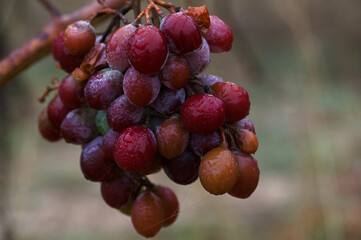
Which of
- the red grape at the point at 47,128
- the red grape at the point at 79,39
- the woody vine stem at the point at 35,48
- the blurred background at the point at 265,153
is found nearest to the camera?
the red grape at the point at 79,39

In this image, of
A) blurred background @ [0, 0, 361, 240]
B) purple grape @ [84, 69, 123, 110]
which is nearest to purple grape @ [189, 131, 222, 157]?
purple grape @ [84, 69, 123, 110]

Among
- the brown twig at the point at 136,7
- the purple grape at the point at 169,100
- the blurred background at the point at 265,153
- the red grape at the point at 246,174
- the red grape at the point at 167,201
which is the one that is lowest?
the blurred background at the point at 265,153

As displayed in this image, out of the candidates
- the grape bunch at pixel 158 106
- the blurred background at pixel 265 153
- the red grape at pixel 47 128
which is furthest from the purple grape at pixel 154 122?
the blurred background at pixel 265 153

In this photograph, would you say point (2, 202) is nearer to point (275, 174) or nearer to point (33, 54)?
point (33, 54)

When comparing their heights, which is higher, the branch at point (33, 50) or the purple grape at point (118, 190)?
the branch at point (33, 50)

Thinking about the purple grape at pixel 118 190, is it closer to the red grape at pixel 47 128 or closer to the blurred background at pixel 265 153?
the red grape at pixel 47 128

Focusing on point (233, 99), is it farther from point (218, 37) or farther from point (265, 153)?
point (265, 153)

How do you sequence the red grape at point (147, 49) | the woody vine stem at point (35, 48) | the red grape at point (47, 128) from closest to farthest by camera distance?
the red grape at point (147, 49) < the red grape at point (47, 128) < the woody vine stem at point (35, 48)

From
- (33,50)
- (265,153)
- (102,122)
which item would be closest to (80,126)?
(102,122)
